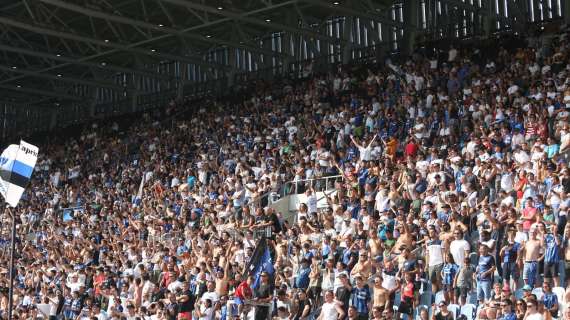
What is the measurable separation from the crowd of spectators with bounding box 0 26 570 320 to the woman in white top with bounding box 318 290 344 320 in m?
0.04

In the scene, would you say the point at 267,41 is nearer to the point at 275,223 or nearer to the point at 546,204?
the point at 275,223

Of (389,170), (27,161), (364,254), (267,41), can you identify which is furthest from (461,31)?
(27,161)

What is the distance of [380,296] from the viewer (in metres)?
17.0

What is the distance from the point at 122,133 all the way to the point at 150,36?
15.4ft

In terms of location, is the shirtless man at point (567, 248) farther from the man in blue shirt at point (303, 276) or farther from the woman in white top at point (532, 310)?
the man in blue shirt at point (303, 276)

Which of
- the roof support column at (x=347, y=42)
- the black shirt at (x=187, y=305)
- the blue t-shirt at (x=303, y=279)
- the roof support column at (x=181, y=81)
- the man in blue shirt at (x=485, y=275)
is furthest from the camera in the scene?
the roof support column at (x=181, y=81)

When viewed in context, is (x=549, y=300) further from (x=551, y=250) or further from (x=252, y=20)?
(x=252, y=20)

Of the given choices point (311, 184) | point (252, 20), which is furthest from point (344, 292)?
point (252, 20)

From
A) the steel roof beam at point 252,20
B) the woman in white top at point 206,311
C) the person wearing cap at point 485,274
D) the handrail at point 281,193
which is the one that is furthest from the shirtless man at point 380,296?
the steel roof beam at point 252,20

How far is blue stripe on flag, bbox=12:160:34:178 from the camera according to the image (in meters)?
10.0

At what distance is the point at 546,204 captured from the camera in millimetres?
17031

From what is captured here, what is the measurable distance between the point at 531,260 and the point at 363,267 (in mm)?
3416

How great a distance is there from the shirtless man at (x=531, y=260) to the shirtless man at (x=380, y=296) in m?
2.31

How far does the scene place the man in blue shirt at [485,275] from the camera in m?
16.1
